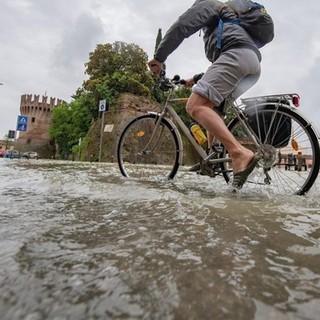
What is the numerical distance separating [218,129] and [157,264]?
168cm

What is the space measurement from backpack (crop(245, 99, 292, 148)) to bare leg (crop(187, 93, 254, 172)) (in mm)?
384

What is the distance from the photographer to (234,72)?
7.59ft

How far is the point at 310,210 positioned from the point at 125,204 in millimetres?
874

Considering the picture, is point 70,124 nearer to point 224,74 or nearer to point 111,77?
point 111,77

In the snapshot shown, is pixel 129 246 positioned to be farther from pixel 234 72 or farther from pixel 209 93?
pixel 234 72

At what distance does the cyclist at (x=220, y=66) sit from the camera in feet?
7.45

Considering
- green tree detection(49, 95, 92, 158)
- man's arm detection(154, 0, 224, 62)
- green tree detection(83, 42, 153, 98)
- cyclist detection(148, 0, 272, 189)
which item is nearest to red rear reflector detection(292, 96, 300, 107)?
cyclist detection(148, 0, 272, 189)

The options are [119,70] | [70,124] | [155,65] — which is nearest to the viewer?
[155,65]

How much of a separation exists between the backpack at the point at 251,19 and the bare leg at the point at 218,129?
430mm

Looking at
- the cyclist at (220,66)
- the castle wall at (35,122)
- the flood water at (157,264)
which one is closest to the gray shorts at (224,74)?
the cyclist at (220,66)

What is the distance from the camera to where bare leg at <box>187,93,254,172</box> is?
7.17ft

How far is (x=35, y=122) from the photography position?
5000 centimetres

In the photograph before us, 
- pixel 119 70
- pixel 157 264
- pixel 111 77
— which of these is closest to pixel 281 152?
pixel 157 264

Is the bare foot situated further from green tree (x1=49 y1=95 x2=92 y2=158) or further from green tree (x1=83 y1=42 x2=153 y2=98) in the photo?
green tree (x1=49 y1=95 x2=92 y2=158)
